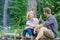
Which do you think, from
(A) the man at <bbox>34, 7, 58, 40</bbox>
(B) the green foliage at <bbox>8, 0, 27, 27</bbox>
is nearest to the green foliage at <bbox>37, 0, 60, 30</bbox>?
(B) the green foliage at <bbox>8, 0, 27, 27</bbox>

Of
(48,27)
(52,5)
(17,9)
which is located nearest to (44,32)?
(48,27)

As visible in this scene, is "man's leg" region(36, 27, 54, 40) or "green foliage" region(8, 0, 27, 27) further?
"green foliage" region(8, 0, 27, 27)

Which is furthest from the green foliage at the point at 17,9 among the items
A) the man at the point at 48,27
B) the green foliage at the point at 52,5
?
the man at the point at 48,27

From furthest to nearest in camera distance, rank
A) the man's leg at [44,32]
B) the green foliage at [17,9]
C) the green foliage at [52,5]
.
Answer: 1. the green foliage at [17,9]
2. the green foliage at [52,5]
3. the man's leg at [44,32]

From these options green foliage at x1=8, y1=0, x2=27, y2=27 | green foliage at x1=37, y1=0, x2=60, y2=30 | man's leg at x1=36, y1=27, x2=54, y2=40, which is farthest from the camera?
green foliage at x1=8, y1=0, x2=27, y2=27

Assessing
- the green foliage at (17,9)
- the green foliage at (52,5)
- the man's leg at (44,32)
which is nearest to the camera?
the man's leg at (44,32)

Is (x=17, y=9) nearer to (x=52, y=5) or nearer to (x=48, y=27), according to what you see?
(x=52, y=5)

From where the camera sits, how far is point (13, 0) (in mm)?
17062

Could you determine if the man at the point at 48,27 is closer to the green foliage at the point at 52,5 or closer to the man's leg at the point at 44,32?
the man's leg at the point at 44,32

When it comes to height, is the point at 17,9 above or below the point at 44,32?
below

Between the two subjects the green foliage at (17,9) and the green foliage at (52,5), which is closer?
the green foliage at (52,5)

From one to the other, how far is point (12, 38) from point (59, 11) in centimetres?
618

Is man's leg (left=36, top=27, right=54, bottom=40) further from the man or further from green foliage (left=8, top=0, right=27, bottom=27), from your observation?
green foliage (left=8, top=0, right=27, bottom=27)

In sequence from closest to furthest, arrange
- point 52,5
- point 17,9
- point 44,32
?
point 44,32
point 52,5
point 17,9
